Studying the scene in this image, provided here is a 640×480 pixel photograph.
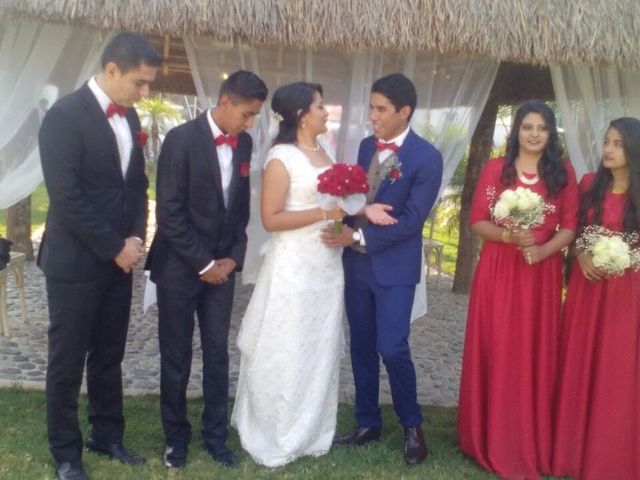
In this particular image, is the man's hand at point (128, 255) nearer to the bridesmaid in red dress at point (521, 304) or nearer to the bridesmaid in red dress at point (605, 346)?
the bridesmaid in red dress at point (521, 304)

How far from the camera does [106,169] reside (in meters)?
3.71

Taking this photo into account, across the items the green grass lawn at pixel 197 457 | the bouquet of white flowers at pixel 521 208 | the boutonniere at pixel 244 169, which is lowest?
the green grass lawn at pixel 197 457

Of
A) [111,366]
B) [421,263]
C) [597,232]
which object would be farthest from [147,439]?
[597,232]

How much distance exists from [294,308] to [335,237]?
457 mm

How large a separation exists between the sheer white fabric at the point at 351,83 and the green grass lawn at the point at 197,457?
1411 mm

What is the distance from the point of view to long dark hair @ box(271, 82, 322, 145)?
4141 mm

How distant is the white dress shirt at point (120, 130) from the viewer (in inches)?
146

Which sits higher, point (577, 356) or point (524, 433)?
point (577, 356)

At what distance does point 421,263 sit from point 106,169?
6.05 ft

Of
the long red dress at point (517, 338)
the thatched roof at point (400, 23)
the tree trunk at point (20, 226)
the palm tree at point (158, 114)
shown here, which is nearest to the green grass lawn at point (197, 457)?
the long red dress at point (517, 338)

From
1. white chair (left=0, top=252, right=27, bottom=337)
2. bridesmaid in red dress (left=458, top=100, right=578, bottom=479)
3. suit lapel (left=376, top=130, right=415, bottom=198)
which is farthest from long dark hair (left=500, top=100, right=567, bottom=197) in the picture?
white chair (left=0, top=252, right=27, bottom=337)

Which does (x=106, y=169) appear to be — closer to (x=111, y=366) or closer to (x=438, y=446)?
(x=111, y=366)

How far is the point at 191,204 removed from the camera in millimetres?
3996

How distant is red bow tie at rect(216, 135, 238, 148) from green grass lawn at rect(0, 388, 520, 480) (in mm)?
1747
